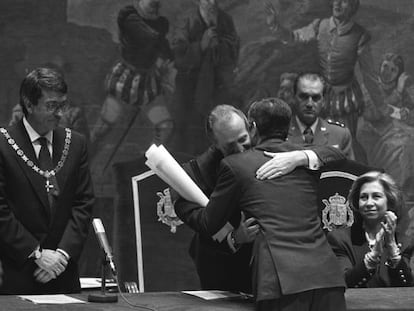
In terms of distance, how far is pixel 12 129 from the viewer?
488cm

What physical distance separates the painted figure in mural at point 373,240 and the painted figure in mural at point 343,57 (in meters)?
4.05

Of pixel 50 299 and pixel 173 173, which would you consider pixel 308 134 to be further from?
pixel 50 299

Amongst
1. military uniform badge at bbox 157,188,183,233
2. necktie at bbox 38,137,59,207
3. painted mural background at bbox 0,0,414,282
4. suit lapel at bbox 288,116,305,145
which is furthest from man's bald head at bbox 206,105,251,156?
painted mural background at bbox 0,0,414,282

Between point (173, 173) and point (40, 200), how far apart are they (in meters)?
0.69

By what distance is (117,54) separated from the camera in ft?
30.7

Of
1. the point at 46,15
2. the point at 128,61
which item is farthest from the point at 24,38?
the point at 128,61

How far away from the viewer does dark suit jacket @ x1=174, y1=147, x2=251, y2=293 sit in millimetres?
4905

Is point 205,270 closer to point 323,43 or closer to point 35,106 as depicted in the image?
point 35,106

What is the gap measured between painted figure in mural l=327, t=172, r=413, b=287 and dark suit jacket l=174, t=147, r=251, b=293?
671 mm

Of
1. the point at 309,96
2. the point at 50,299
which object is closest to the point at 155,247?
the point at 309,96

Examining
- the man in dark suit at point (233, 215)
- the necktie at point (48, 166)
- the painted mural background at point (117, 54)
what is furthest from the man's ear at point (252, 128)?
the painted mural background at point (117, 54)

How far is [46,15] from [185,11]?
4.48 ft

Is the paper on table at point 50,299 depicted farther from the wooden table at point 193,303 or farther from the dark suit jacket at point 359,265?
the dark suit jacket at point 359,265

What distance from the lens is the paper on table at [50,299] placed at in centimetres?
425
